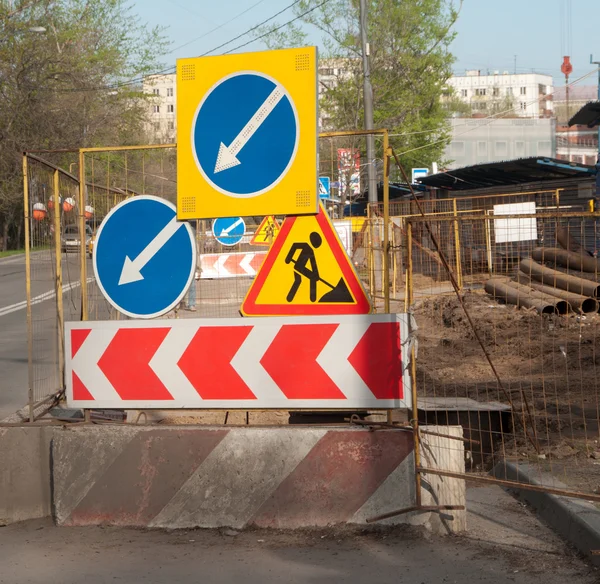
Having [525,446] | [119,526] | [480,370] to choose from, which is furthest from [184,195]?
[480,370]

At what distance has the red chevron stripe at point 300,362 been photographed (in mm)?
5121

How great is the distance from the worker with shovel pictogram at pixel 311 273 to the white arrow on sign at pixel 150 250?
27.4 inches

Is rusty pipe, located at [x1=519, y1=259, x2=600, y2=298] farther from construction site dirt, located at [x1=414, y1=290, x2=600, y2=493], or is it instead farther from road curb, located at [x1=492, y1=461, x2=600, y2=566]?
road curb, located at [x1=492, y1=461, x2=600, y2=566]

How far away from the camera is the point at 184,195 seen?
517cm

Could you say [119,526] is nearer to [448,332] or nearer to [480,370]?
[480,370]

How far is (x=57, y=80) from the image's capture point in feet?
148

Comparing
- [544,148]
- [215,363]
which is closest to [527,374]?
[215,363]

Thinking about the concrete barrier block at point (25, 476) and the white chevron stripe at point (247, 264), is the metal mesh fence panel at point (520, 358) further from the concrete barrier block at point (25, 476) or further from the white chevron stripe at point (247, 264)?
the concrete barrier block at point (25, 476)

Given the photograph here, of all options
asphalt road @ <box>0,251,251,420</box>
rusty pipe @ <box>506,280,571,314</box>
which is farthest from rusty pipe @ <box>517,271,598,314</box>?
asphalt road @ <box>0,251,251,420</box>

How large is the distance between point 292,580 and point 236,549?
556 millimetres

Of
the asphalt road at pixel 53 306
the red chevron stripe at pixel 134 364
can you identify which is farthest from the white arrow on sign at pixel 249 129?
the asphalt road at pixel 53 306

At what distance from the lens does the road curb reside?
15.4ft

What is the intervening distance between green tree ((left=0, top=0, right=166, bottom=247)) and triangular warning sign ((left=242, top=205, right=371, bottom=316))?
38.4 metres

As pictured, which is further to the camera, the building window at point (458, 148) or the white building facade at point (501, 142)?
the building window at point (458, 148)
